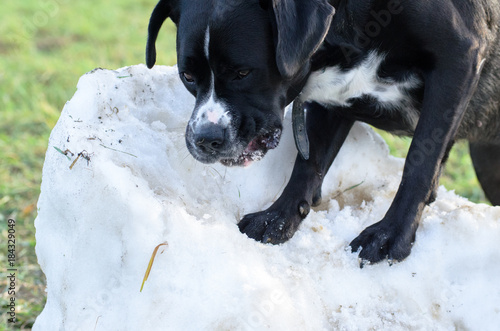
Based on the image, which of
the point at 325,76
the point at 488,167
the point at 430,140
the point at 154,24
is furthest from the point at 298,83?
the point at 488,167

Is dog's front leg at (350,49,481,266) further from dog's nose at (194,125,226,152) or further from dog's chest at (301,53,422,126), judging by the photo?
dog's nose at (194,125,226,152)

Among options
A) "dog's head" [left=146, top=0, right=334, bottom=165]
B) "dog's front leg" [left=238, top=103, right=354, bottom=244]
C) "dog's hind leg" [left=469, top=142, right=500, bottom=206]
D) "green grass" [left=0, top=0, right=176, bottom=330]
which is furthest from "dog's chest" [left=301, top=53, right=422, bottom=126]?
"green grass" [left=0, top=0, right=176, bottom=330]

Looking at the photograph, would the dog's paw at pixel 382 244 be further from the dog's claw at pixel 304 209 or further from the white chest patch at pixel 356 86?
the white chest patch at pixel 356 86

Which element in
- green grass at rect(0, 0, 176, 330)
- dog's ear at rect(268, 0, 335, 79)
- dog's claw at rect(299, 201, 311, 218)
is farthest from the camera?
green grass at rect(0, 0, 176, 330)

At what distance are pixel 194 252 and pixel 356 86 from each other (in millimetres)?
1070

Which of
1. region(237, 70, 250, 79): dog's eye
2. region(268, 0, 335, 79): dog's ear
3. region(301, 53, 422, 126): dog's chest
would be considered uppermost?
region(268, 0, 335, 79): dog's ear

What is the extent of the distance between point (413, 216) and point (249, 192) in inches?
24.0

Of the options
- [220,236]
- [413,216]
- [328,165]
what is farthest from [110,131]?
[413,216]

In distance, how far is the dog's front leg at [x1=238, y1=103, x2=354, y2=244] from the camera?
7.68 feet

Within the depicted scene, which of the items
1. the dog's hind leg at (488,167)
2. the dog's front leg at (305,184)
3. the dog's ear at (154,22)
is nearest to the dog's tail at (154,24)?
the dog's ear at (154,22)

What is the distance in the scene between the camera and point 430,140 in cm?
237

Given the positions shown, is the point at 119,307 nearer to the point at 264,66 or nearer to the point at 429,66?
the point at 264,66

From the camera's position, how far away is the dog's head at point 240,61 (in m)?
2.20

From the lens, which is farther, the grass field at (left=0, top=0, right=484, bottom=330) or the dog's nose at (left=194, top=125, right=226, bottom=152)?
the grass field at (left=0, top=0, right=484, bottom=330)
